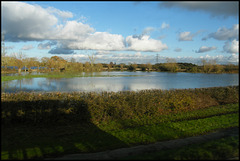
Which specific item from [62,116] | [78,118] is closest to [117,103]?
[78,118]

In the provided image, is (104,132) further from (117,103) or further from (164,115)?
(164,115)

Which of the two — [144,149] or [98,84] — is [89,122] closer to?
[144,149]

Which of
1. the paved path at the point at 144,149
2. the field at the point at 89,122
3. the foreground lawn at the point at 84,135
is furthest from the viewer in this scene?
the field at the point at 89,122

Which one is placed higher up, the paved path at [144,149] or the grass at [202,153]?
the grass at [202,153]

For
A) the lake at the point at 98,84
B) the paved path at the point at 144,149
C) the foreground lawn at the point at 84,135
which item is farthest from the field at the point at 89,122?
the lake at the point at 98,84

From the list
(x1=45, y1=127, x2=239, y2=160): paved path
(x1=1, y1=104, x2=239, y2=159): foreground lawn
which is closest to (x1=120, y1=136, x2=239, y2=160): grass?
(x1=45, y1=127, x2=239, y2=160): paved path

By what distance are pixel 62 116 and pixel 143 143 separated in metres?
3.55

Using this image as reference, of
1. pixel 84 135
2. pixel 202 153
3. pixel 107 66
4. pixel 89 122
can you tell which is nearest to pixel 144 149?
pixel 202 153

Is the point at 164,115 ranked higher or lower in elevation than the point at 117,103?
lower

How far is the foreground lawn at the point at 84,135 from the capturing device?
521 cm

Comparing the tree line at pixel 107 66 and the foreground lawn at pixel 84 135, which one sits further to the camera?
the tree line at pixel 107 66

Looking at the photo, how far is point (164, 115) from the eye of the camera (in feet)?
32.9

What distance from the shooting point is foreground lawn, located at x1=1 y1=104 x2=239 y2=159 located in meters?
5.21

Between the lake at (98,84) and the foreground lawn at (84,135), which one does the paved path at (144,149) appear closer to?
the foreground lawn at (84,135)
